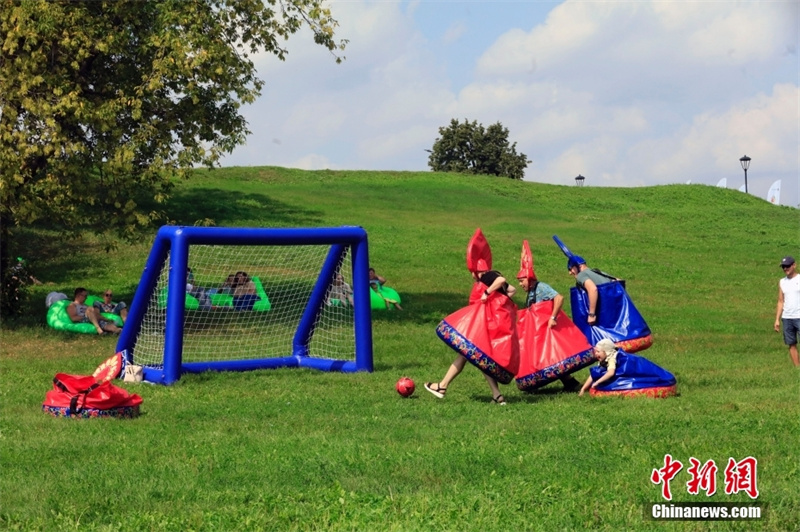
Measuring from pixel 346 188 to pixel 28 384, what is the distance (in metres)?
38.8

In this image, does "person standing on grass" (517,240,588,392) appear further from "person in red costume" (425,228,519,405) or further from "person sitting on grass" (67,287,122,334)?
"person sitting on grass" (67,287,122,334)

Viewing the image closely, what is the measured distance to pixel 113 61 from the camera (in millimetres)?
20484

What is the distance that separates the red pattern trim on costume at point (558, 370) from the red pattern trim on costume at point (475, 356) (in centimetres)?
63

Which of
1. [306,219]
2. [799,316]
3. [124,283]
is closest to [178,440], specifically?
[799,316]

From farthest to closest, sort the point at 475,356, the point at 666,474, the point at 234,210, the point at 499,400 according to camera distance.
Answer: the point at 234,210 < the point at 499,400 < the point at 475,356 < the point at 666,474

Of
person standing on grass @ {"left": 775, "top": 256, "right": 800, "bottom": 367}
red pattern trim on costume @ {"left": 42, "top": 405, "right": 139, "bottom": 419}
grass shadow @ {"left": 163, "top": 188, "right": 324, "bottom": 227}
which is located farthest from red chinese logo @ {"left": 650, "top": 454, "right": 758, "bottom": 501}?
grass shadow @ {"left": 163, "top": 188, "right": 324, "bottom": 227}

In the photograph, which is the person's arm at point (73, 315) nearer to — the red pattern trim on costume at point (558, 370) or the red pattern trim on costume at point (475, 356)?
the red pattern trim on costume at point (475, 356)

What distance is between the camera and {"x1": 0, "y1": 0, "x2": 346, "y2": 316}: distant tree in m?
18.5

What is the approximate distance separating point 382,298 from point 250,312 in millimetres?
3682

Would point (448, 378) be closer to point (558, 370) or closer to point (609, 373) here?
point (558, 370)

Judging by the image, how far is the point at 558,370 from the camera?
468 inches

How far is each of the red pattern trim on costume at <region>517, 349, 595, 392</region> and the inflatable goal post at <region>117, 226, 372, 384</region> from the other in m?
3.44

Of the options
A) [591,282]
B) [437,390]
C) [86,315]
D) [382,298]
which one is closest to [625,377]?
[591,282]

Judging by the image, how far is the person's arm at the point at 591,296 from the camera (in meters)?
12.8
